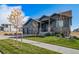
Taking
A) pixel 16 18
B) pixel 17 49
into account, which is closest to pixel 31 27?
pixel 16 18

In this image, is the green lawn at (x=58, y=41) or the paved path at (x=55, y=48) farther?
the green lawn at (x=58, y=41)

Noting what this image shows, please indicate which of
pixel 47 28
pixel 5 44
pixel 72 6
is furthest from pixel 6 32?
pixel 72 6

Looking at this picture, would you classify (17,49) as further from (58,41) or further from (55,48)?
(58,41)

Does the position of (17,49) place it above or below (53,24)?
below

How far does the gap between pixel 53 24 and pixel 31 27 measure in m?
0.58

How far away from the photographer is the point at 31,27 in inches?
474

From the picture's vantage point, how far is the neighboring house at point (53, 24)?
11.9 metres

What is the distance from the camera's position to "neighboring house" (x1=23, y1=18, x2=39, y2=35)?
1197 cm

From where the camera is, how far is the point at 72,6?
464 inches

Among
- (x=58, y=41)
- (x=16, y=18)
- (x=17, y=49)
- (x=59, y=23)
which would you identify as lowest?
(x=17, y=49)

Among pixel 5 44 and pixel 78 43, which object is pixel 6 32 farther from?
pixel 78 43

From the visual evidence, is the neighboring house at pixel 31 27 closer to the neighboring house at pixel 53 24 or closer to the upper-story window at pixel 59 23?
the neighboring house at pixel 53 24

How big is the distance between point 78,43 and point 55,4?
3.86 ft

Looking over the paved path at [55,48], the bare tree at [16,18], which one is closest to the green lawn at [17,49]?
the paved path at [55,48]
